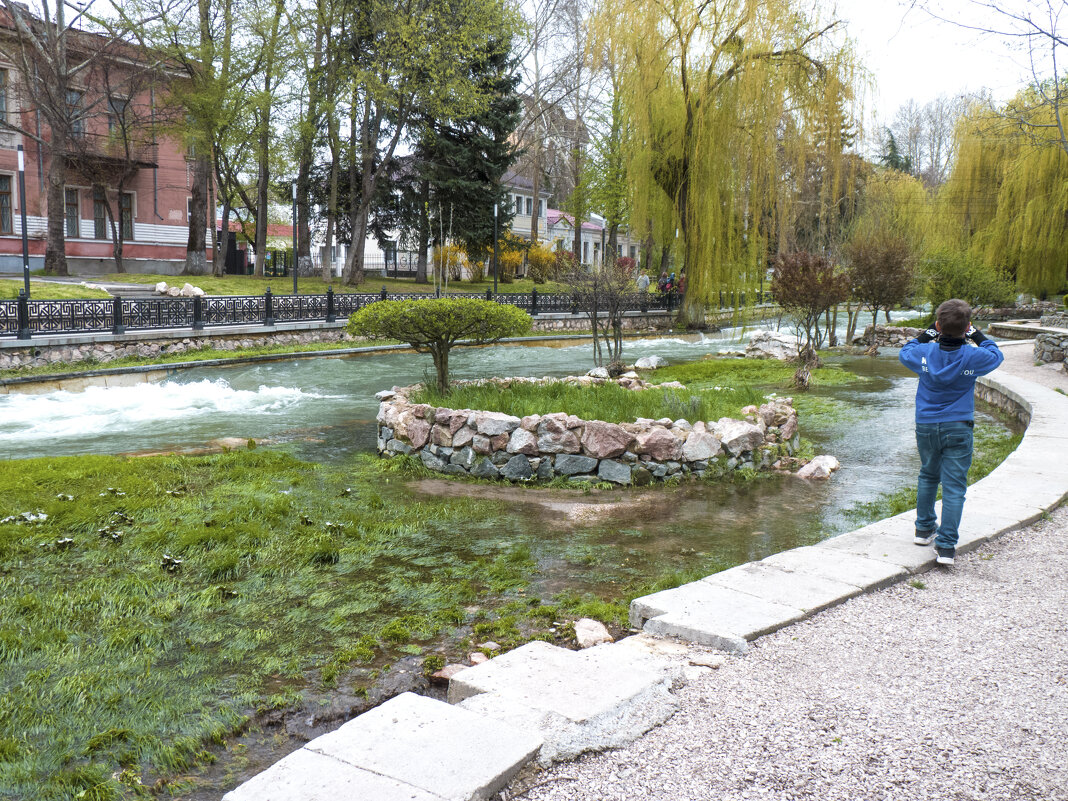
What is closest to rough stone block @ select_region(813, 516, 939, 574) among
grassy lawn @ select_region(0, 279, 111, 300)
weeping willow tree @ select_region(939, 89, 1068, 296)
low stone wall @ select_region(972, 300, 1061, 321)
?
grassy lawn @ select_region(0, 279, 111, 300)

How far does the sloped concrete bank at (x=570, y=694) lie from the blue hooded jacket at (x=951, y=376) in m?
0.86

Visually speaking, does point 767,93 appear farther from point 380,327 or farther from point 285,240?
point 285,240

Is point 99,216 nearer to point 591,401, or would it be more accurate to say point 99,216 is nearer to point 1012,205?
point 591,401

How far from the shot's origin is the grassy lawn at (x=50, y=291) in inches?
787

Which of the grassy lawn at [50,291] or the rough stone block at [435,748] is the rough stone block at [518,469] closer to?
the rough stone block at [435,748]

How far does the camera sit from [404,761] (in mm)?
2598

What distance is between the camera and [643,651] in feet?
11.9

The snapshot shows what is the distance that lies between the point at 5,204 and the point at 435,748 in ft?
107

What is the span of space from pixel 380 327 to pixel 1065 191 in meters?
26.0

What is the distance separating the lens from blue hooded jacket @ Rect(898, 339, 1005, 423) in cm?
498

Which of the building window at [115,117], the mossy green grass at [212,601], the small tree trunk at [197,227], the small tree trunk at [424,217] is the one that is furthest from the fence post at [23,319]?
the small tree trunk at [424,217]

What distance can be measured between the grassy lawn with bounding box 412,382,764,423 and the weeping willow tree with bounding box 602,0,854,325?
38.9 ft

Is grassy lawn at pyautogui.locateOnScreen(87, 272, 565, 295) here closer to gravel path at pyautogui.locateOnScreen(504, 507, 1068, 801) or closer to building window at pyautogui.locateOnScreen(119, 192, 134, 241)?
building window at pyautogui.locateOnScreen(119, 192, 134, 241)

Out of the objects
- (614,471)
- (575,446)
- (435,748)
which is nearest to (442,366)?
(575,446)
